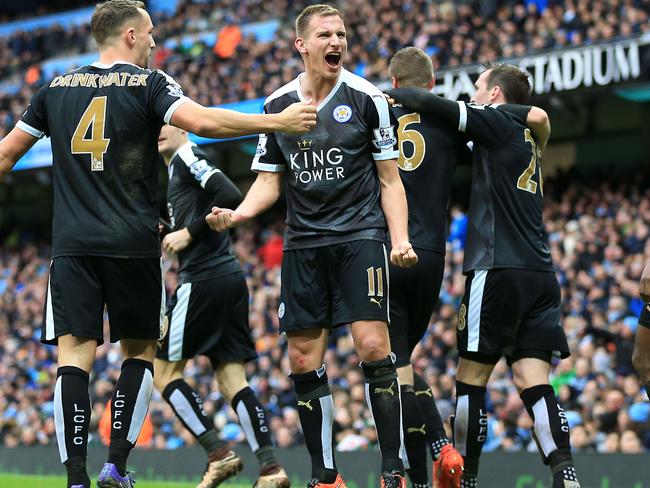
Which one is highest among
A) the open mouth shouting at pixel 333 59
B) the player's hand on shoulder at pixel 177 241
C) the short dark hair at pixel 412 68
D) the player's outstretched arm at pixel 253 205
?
the short dark hair at pixel 412 68

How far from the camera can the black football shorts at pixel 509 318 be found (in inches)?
254

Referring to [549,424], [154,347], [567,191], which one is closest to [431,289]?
[549,424]

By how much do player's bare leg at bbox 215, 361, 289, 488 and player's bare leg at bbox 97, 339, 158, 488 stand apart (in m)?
1.61

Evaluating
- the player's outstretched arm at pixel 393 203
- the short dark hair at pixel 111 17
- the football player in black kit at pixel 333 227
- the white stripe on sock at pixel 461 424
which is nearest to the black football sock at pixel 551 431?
the white stripe on sock at pixel 461 424

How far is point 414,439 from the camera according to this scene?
6.36m

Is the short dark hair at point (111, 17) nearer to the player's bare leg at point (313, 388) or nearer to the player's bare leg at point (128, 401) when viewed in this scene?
the player's bare leg at point (128, 401)

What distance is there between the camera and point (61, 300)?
18.3 ft

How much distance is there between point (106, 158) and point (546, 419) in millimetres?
2960

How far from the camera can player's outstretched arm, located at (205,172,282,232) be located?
5.89 metres

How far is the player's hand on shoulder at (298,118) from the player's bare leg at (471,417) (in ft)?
6.28

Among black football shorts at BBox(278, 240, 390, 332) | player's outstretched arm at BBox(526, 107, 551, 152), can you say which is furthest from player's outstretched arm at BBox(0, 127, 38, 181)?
player's outstretched arm at BBox(526, 107, 551, 152)

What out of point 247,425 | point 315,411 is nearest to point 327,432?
point 315,411

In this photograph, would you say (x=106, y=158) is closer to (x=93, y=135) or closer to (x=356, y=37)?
(x=93, y=135)

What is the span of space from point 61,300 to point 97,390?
1257cm
